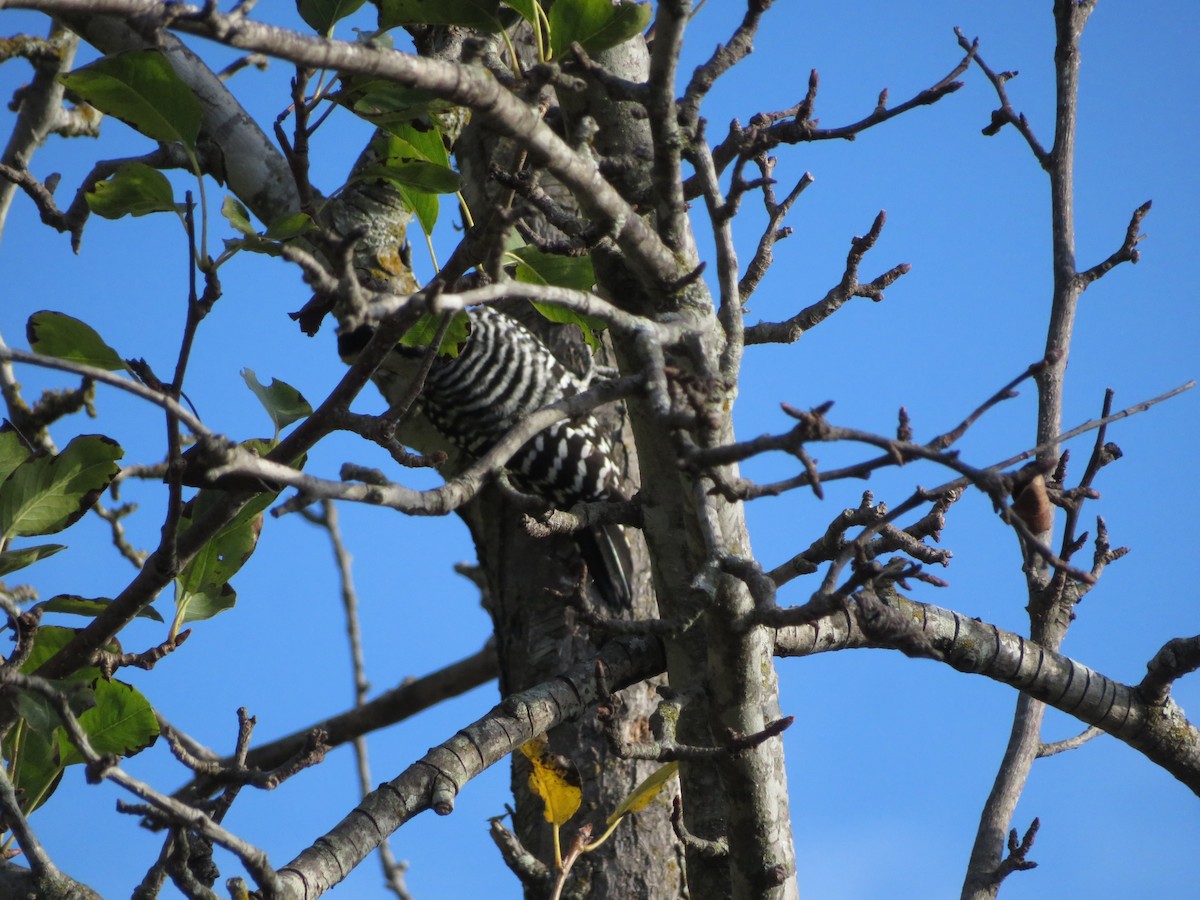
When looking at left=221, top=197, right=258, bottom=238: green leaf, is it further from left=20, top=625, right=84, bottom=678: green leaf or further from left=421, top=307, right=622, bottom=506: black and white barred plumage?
left=421, top=307, right=622, bottom=506: black and white barred plumage

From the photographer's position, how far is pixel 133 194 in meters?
1.43

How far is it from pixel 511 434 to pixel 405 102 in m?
0.56

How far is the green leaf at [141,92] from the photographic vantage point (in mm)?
1385

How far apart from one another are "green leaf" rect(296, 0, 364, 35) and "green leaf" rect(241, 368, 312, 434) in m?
0.47

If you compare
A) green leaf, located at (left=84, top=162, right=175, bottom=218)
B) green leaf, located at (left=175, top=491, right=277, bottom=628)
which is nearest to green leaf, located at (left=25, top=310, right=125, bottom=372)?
green leaf, located at (left=84, top=162, right=175, bottom=218)

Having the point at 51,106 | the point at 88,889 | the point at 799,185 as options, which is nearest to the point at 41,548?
the point at 88,889

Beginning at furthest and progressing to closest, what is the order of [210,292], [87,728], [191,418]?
[87,728] < [210,292] < [191,418]

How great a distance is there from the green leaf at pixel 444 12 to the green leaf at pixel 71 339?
1.87 feet

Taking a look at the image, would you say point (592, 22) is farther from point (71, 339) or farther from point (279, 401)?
point (71, 339)

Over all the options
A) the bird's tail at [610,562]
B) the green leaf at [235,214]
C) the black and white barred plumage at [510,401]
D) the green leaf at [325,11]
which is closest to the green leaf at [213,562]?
the green leaf at [235,214]

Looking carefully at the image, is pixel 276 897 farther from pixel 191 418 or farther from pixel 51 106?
pixel 51 106

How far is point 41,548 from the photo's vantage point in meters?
1.61

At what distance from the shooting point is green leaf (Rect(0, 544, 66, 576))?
1.59 metres

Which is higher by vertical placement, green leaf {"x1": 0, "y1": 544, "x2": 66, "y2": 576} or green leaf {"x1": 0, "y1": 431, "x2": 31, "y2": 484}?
green leaf {"x1": 0, "y1": 431, "x2": 31, "y2": 484}
